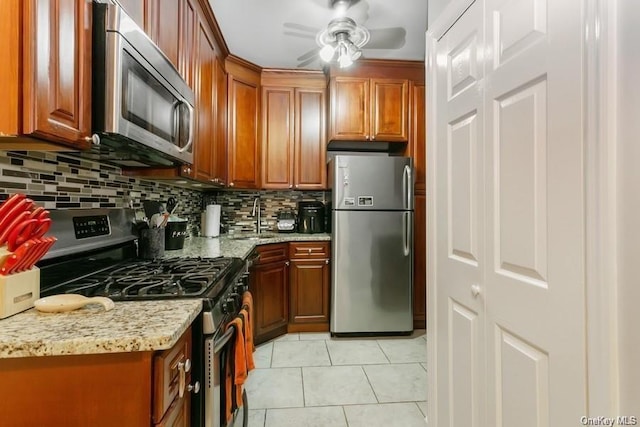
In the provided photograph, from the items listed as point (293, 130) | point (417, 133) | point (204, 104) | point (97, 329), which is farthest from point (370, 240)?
point (97, 329)

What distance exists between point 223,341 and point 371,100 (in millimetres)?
2484

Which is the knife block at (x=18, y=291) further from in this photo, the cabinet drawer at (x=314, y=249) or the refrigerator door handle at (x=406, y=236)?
the refrigerator door handle at (x=406, y=236)

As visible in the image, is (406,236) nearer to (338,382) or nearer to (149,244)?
(338,382)

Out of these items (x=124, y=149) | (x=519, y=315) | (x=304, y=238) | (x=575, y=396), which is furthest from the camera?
(x=304, y=238)

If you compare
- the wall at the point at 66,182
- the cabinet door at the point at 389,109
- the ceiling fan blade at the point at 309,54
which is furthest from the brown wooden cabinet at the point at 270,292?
the ceiling fan blade at the point at 309,54

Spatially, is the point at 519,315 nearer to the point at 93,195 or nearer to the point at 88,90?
the point at 88,90

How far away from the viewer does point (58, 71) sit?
821mm

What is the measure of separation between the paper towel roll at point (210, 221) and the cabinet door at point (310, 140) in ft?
2.73

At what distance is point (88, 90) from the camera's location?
3.11 ft

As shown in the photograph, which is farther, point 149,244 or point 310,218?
point 310,218

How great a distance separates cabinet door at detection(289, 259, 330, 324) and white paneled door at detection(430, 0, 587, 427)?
158cm

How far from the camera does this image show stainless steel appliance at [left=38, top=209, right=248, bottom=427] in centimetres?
97

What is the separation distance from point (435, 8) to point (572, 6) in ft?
3.01

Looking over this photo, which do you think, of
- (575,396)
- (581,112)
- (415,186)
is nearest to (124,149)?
(581,112)
